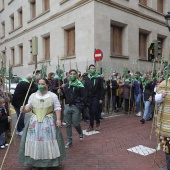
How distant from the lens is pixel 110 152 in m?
5.29

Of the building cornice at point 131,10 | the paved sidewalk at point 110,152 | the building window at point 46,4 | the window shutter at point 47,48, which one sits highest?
the building window at point 46,4

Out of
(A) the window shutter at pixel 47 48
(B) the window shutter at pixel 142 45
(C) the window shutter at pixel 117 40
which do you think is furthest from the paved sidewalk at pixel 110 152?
(A) the window shutter at pixel 47 48

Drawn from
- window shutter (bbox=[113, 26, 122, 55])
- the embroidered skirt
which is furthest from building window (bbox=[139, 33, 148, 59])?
the embroidered skirt

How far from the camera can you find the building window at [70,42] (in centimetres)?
1613

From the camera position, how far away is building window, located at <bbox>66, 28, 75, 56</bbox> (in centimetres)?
1613

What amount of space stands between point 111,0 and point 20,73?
39.1ft

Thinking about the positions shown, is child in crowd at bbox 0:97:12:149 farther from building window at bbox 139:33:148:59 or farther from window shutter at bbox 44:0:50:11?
window shutter at bbox 44:0:50:11

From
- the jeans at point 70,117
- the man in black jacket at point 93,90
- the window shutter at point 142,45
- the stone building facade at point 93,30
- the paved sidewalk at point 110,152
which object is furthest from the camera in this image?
the window shutter at point 142,45

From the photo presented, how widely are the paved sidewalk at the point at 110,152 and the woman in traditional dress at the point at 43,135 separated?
0.46 m

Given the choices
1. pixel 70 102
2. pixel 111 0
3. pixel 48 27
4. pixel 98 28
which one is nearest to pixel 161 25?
pixel 111 0

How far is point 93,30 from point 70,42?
2881mm

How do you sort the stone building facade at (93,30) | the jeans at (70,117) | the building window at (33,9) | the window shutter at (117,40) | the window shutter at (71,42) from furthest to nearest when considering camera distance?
1. the building window at (33,9)
2. the window shutter at (71,42)
3. the window shutter at (117,40)
4. the stone building facade at (93,30)
5. the jeans at (70,117)

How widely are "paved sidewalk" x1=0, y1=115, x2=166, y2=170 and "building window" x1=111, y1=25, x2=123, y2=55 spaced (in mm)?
8942

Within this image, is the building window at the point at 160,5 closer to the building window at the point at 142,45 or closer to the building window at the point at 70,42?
the building window at the point at 142,45
